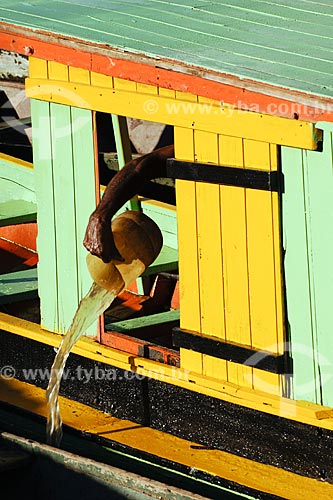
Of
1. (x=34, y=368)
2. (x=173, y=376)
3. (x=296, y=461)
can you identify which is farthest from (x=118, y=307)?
(x=296, y=461)

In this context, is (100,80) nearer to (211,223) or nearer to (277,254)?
(211,223)

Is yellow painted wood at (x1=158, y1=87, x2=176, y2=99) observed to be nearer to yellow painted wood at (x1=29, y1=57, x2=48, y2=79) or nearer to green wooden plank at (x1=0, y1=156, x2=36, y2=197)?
yellow painted wood at (x1=29, y1=57, x2=48, y2=79)

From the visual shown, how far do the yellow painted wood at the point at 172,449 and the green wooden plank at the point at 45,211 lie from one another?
1.48ft

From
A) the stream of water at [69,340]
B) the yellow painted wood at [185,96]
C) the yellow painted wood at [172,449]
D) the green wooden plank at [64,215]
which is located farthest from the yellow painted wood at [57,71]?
the yellow painted wood at [172,449]

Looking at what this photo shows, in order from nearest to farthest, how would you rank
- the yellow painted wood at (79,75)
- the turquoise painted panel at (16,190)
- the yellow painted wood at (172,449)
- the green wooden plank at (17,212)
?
1. the yellow painted wood at (172,449)
2. the yellow painted wood at (79,75)
3. the green wooden plank at (17,212)
4. the turquoise painted panel at (16,190)

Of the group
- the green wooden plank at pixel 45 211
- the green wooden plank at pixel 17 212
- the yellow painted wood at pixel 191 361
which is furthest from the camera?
the green wooden plank at pixel 17 212

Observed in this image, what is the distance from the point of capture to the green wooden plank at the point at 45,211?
6.75 metres

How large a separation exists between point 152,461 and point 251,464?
0.46 metres

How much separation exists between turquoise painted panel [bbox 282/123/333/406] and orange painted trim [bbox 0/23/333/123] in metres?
0.14

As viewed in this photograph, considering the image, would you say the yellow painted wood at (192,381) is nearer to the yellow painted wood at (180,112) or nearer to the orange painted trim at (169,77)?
the yellow painted wood at (180,112)

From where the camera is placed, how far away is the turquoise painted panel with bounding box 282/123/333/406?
18.2 ft

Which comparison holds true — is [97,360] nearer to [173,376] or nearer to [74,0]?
[173,376]

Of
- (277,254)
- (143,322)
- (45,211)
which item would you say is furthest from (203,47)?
(143,322)

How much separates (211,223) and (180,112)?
489 mm
